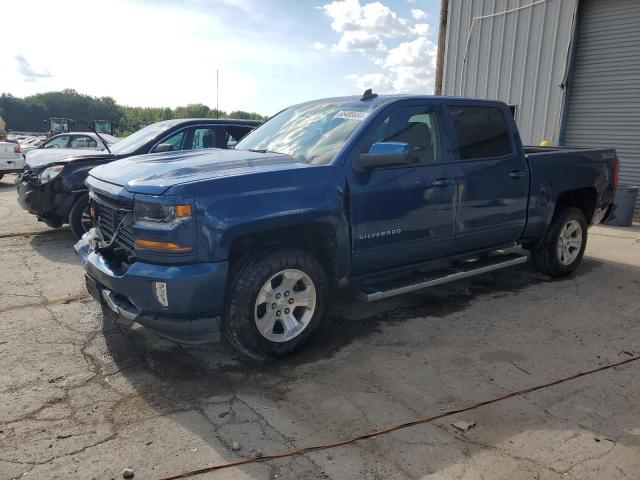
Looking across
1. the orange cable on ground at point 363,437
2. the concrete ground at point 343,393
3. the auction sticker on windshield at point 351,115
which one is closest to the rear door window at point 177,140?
the concrete ground at point 343,393

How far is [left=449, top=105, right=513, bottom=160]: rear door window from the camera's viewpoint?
460 centimetres

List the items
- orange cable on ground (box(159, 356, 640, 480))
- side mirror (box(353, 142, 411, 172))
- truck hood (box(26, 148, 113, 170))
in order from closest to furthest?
orange cable on ground (box(159, 356, 640, 480)) < side mirror (box(353, 142, 411, 172)) < truck hood (box(26, 148, 113, 170))

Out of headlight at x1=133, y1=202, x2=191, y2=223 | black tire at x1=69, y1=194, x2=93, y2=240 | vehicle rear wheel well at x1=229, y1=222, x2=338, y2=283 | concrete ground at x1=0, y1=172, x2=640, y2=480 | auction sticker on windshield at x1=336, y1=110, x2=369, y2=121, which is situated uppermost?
auction sticker on windshield at x1=336, y1=110, x2=369, y2=121

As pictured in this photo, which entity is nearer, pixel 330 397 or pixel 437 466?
pixel 437 466

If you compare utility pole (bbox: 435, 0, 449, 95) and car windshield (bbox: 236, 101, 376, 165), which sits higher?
utility pole (bbox: 435, 0, 449, 95)

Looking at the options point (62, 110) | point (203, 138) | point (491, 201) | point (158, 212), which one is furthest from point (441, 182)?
point (62, 110)

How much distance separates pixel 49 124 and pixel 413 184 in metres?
43.6

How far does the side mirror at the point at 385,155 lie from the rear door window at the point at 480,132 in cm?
105

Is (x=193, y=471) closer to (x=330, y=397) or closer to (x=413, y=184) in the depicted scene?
(x=330, y=397)

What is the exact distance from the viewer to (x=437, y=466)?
2.59 meters

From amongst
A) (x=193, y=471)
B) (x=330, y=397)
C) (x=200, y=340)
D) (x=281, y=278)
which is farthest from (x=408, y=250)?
(x=193, y=471)

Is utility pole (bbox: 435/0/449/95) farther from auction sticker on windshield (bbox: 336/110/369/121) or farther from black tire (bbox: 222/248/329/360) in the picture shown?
black tire (bbox: 222/248/329/360)

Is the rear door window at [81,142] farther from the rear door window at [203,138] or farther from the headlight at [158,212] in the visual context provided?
the headlight at [158,212]

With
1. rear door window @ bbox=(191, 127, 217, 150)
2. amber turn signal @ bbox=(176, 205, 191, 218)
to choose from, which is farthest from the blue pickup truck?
A: rear door window @ bbox=(191, 127, 217, 150)
